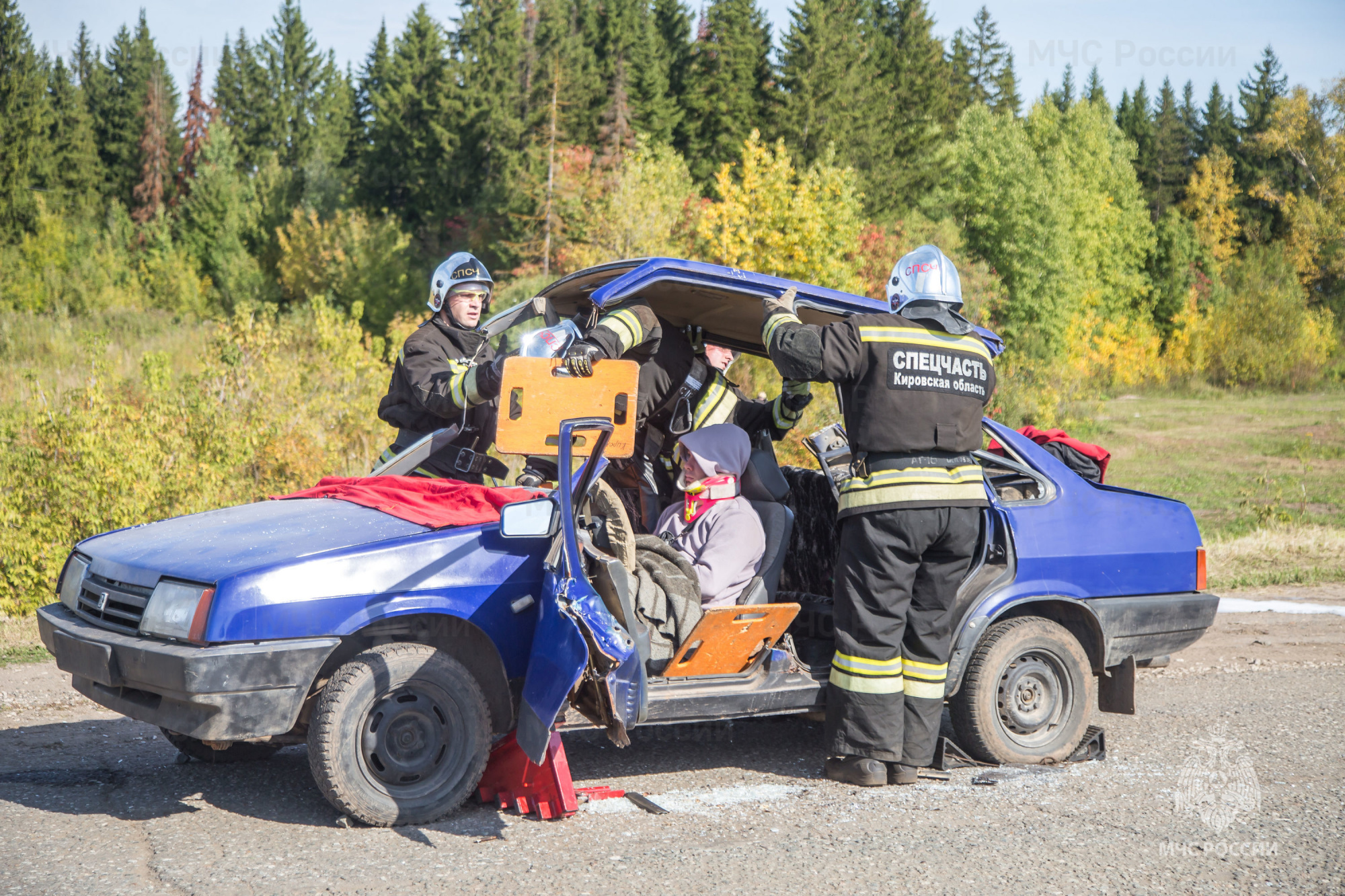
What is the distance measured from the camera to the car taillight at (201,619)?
13.1 feet

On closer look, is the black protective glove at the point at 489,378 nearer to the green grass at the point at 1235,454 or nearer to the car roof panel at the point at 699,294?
the car roof panel at the point at 699,294

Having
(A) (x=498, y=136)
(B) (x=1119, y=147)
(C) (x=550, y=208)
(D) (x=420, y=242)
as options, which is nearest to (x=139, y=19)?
(D) (x=420, y=242)

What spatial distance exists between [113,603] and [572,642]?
6.00 ft

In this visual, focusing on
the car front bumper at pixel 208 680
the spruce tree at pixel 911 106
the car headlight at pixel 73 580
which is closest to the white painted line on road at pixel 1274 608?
the car front bumper at pixel 208 680

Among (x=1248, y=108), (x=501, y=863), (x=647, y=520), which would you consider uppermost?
(x=1248, y=108)

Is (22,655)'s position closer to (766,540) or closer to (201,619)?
(201,619)

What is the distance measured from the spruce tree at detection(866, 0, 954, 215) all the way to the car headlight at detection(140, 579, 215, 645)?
1882 inches

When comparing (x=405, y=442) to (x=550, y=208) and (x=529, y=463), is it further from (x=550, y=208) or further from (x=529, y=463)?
(x=550, y=208)

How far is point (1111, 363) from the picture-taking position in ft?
183

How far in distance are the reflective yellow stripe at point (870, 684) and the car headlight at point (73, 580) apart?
319 centimetres

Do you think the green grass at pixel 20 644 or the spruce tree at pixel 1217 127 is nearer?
the green grass at pixel 20 644

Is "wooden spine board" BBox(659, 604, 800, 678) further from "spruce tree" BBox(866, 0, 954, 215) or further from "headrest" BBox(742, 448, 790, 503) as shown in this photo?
"spruce tree" BBox(866, 0, 954, 215)

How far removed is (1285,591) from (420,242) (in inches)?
2060

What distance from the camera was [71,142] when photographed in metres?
62.3
